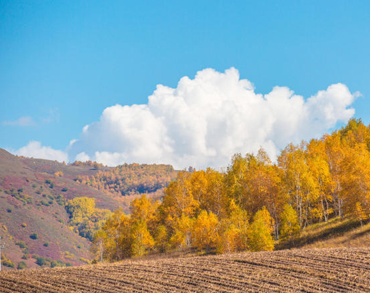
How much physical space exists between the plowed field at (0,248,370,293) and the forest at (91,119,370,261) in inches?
617

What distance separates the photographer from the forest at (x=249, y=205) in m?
53.0

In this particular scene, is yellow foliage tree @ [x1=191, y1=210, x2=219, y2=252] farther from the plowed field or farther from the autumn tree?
the plowed field

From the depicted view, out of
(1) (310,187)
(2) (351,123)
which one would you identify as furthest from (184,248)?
(2) (351,123)

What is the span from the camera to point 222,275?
31531mm

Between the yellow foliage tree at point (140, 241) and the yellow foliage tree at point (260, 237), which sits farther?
the yellow foliage tree at point (140, 241)

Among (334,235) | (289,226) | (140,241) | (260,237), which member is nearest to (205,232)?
(260,237)

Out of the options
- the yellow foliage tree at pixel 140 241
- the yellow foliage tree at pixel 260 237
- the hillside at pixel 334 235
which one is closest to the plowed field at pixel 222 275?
the hillside at pixel 334 235

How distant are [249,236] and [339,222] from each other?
1522cm

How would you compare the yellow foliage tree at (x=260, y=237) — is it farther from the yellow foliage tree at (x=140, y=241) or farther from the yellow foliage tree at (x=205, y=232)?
the yellow foliage tree at (x=140, y=241)

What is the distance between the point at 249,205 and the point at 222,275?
3573 cm

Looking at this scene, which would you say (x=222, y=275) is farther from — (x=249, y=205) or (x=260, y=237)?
(x=249, y=205)

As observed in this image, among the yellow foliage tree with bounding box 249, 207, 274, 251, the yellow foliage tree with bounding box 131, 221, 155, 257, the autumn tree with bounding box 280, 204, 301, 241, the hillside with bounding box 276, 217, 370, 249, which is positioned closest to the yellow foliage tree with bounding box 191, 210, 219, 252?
the yellow foliage tree with bounding box 249, 207, 274, 251

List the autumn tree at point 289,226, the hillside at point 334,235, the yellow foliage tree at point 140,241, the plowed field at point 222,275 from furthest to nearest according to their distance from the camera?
the yellow foliage tree at point 140,241
the autumn tree at point 289,226
the hillside at point 334,235
the plowed field at point 222,275

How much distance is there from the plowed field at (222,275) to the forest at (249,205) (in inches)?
617
